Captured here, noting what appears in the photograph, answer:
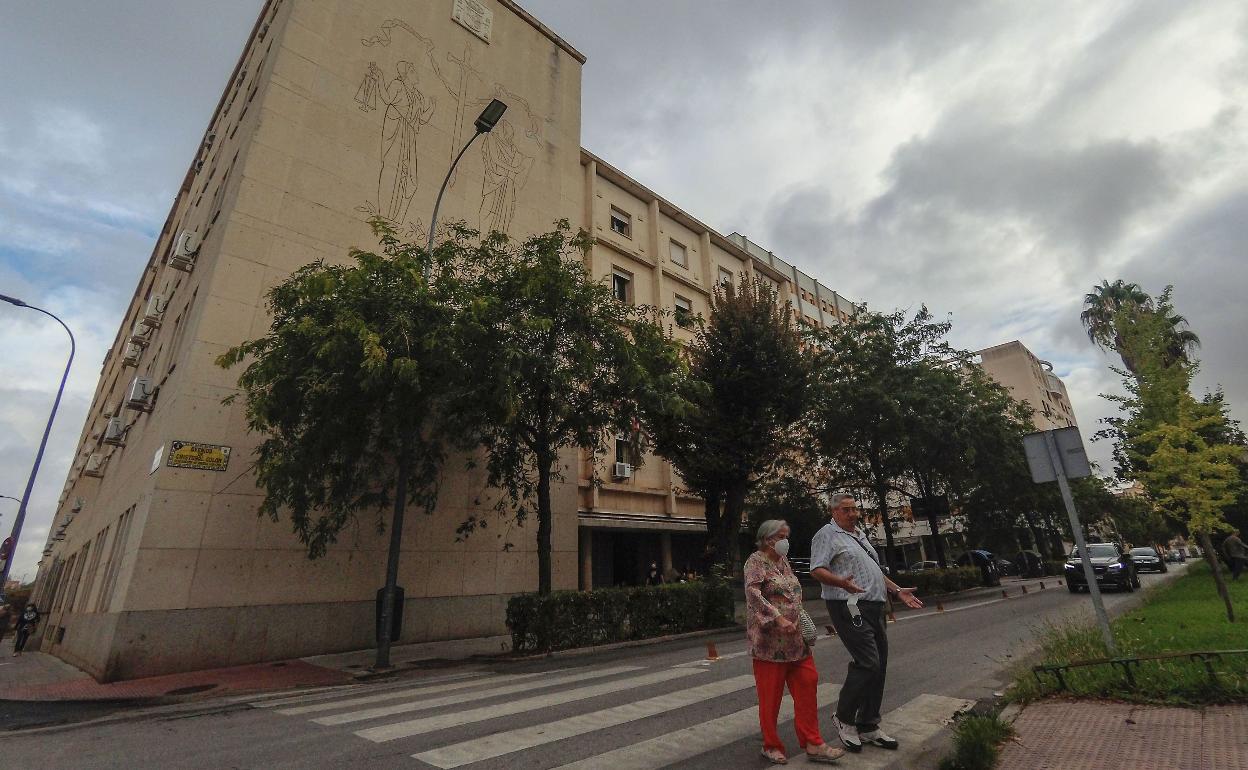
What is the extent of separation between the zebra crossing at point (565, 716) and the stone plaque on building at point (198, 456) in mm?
5649

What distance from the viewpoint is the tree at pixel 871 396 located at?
65.0 feet

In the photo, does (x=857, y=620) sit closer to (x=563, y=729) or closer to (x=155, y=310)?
(x=563, y=729)

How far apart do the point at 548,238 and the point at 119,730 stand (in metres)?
9.81

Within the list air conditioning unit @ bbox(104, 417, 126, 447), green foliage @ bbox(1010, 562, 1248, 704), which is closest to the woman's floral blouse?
green foliage @ bbox(1010, 562, 1248, 704)

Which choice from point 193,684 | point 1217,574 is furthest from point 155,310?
point 1217,574

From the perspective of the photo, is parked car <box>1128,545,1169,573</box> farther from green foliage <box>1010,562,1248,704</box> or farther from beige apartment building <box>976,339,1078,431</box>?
beige apartment building <box>976,339,1078,431</box>

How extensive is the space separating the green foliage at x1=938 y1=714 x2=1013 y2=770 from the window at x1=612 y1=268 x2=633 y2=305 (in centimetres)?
2163

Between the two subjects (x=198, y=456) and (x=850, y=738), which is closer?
(x=850, y=738)

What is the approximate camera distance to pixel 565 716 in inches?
212

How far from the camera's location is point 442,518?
1434cm

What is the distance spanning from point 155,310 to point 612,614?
1722 centimetres

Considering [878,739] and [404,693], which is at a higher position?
[878,739]

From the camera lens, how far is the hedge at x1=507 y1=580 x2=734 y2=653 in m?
10.9

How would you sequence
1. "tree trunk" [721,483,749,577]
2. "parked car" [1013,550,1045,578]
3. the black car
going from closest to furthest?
"tree trunk" [721,483,749,577] → the black car → "parked car" [1013,550,1045,578]
